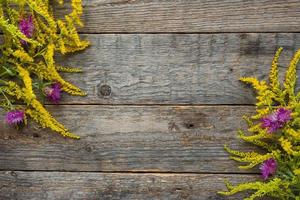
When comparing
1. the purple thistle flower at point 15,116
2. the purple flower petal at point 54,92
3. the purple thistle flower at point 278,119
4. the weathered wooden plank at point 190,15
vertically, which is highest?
the weathered wooden plank at point 190,15

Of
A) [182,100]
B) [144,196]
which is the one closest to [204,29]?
[182,100]

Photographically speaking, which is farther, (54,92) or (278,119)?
(54,92)

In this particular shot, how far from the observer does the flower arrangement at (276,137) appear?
1.66 m

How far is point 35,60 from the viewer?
1793mm

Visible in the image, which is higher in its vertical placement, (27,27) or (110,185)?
(27,27)

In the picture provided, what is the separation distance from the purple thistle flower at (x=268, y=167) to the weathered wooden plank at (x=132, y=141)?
0.30 feet

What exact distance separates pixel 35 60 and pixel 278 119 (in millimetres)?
792

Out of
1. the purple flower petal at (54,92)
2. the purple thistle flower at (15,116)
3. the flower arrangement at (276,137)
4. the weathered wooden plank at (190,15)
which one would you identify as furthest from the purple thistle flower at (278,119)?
the purple thistle flower at (15,116)

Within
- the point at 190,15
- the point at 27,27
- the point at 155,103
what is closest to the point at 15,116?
the point at 27,27

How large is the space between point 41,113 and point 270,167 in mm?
740

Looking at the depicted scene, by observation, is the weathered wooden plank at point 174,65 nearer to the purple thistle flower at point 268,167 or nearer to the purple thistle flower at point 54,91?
the purple thistle flower at point 54,91

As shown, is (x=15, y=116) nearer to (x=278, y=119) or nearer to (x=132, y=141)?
(x=132, y=141)

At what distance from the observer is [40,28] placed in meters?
1.77

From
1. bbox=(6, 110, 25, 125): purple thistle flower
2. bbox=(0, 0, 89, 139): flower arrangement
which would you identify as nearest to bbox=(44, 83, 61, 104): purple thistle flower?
bbox=(0, 0, 89, 139): flower arrangement
